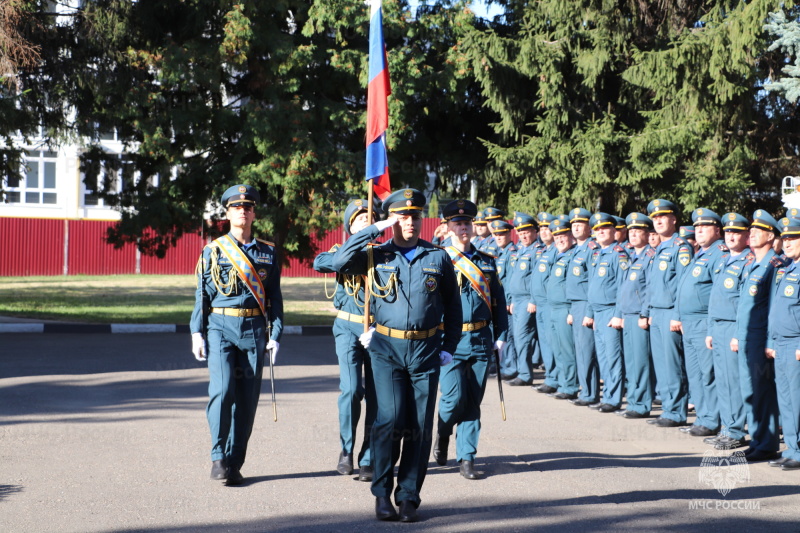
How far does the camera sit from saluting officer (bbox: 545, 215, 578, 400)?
10.8 metres

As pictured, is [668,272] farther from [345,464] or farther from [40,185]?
[40,185]

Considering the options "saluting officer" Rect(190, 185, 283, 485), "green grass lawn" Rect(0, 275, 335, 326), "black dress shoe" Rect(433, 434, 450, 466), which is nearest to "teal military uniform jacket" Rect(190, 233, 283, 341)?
"saluting officer" Rect(190, 185, 283, 485)

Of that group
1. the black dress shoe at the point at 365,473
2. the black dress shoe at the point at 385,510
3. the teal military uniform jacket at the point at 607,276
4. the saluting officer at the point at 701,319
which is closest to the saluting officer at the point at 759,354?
the saluting officer at the point at 701,319

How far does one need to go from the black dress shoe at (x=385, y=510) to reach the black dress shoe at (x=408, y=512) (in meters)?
0.04

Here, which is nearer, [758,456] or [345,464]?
[345,464]

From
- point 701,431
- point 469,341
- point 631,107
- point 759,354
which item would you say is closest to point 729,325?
point 759,354

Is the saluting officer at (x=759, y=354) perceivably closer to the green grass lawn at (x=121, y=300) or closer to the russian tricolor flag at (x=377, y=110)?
the russian tricolor flag at (x=377, y=110)

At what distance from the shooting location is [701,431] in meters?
8.69

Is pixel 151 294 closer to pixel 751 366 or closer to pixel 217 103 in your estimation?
pixel 217 103

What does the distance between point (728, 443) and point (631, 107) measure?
972 cm

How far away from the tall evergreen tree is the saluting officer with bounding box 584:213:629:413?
5479mm

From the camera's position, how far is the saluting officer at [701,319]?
344 inches

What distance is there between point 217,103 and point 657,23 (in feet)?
27.0

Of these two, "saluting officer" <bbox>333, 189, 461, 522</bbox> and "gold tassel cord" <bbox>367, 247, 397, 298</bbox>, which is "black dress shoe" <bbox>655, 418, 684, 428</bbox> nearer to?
"saluting officer" <bbox>333, 189, 461, 522</bbox>
